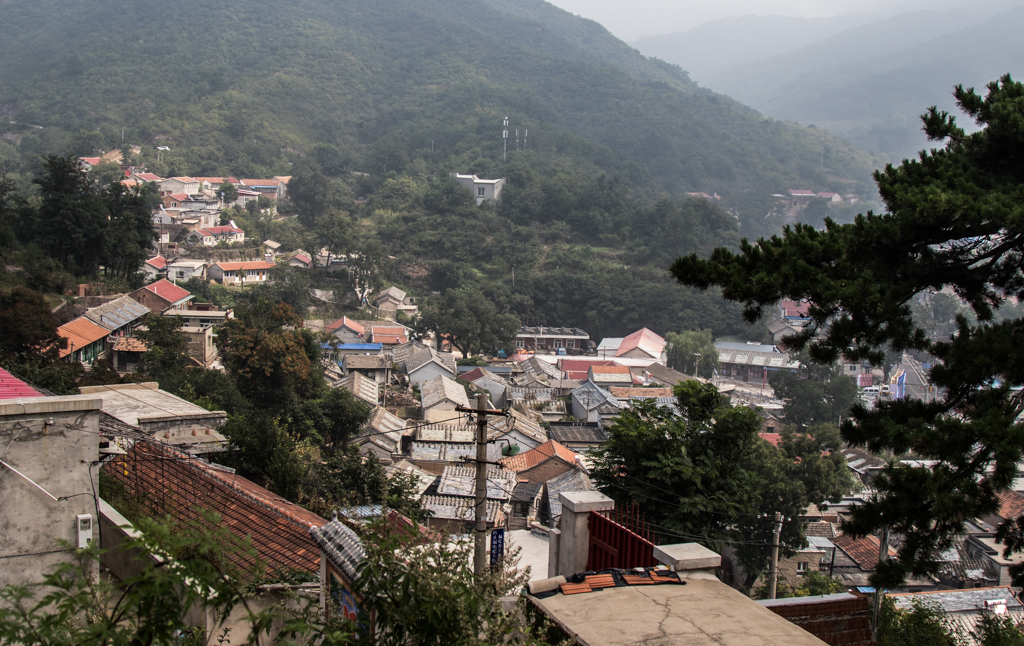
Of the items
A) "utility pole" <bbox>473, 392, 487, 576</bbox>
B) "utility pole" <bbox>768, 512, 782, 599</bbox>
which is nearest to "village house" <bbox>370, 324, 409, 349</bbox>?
"utility pole" <bbox>768, 512, 782, 599</bbox>

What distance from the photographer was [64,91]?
201 feet

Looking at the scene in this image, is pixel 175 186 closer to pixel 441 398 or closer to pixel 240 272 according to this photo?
pixel 240 272

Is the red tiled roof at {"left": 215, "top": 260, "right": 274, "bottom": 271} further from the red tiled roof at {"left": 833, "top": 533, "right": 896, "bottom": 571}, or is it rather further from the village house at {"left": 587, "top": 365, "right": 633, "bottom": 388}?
the red tiled roof at {"left": 833, "top": 533, "right": 896, "bottom": 571}

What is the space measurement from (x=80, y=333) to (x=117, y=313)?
84.1 inches

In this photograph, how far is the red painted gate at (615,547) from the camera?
4.05 m

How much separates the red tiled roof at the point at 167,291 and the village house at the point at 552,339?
59.9 ft

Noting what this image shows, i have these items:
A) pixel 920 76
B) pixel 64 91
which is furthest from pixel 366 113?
pixel 920 76

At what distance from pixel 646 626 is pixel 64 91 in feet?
233

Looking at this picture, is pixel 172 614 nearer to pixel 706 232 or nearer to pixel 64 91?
pixel 706 232

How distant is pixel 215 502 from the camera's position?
6.43 meters

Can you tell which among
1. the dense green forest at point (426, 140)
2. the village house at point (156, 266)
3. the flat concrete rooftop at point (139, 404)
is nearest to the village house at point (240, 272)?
the village house at point (156, 266)

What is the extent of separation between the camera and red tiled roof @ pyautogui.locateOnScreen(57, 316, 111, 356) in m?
15.1

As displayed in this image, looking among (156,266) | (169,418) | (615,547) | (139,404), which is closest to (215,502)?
(615,547)

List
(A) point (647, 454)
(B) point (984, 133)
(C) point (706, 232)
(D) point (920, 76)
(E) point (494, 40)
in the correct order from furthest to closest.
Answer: (D) point (920, 76) < (E) point (494, 40) < (C) point (706, 232) < (A) point (647, 454) < (B) point (984, 133)
